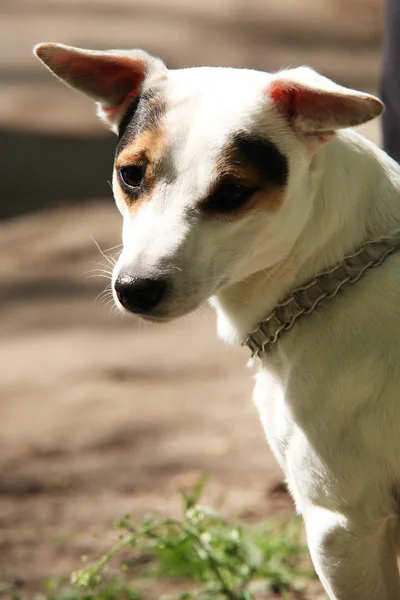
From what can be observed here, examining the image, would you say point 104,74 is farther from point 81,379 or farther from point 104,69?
point 81,379

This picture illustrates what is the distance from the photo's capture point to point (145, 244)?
205cm

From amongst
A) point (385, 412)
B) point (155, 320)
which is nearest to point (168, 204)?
point (155, 320)

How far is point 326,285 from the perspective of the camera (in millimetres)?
2141

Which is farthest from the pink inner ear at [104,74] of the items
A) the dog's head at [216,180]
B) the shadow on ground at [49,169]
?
the shadow on ground at [49,169]

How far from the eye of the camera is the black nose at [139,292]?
2.03 metres

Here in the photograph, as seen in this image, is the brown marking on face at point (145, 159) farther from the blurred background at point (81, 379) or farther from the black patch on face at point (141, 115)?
the blurred background at point (81, 379)

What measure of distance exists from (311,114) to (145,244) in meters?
0.45

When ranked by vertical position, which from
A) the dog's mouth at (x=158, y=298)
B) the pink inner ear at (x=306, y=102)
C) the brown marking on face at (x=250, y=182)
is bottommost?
the dog's mouth at (x=158, y=298)

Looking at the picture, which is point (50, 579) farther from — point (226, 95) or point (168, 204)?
point (226, 95)

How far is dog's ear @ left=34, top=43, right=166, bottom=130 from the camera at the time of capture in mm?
2252

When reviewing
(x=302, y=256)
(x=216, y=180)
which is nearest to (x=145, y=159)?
(x=216, y=180)

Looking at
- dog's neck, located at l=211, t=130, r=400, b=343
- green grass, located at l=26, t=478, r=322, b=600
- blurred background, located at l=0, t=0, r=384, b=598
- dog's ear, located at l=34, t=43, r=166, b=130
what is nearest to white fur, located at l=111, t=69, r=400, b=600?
dog's neck, located at l=211, t=130, r=400, b=343

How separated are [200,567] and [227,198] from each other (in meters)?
1.28

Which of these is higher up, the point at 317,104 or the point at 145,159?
the point at 317,104
